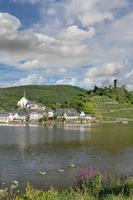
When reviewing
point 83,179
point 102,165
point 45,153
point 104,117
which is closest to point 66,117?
point 104,117

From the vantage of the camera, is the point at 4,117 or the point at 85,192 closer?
the point at 85,192

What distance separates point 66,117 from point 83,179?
15664 cm

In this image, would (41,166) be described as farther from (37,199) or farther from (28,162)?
(37,199)

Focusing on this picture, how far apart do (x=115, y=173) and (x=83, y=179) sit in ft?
43.7

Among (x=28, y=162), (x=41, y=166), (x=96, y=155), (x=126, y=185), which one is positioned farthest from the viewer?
(x=96, y=155)

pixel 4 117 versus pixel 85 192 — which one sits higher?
pixel 4 117

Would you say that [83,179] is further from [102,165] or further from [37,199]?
[102,165]

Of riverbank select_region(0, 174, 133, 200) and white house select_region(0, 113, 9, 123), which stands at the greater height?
white house select_region(0, 113, 9, 123)

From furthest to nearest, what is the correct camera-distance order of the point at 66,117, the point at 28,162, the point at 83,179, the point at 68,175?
the point at 66,117 < the point at 28,162 < the point at 68,175 < the point at 83,179

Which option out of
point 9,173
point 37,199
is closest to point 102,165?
point 9,173

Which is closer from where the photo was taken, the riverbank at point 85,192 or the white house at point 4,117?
the riverbank at point 85,192

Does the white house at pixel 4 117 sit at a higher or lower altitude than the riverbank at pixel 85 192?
higher

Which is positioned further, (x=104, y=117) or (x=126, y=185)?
(x=104, y=117)

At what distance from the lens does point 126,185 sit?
27438 mm
